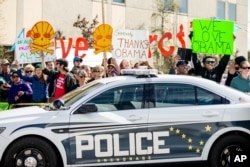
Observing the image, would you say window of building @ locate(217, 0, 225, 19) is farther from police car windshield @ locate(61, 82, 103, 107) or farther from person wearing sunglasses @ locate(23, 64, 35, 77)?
police car windshield @ locate(61, 82, 103, 107)

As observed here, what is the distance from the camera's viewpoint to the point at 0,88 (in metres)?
12.1

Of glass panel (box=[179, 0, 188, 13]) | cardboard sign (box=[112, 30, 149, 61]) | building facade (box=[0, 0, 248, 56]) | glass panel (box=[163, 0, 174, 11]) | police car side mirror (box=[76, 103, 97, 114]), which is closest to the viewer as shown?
police car side mirror (box=[76, 103, 97, 114])

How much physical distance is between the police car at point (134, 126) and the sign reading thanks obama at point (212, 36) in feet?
15.7

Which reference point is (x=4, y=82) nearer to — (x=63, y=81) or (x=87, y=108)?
(x=63, y=81)

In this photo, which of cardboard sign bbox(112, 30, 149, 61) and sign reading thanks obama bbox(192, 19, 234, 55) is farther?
cardboard sign bbox(112, 30, 149, 61)

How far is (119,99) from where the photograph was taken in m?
7.36

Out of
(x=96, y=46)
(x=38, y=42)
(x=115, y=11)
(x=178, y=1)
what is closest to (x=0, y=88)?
(x=38, y=42)

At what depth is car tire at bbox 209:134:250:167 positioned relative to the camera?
736cm

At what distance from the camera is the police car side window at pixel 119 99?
23.9ft

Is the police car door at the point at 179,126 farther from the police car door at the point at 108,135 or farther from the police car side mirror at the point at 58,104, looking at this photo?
the police car side mirror at the point at 58,104

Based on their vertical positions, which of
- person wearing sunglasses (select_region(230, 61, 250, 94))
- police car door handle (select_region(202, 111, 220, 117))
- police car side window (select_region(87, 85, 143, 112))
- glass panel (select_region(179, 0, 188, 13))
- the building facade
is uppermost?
glass panel (select_region(179, 0, 188, 13))

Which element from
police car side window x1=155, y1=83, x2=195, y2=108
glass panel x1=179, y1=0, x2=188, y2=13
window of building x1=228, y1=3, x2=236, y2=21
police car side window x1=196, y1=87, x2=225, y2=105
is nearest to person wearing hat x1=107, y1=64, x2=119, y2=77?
police car side window x1=155, y1=83, x2=195, y2=108

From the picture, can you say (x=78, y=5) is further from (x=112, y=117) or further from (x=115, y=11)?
(x=112, y=117)

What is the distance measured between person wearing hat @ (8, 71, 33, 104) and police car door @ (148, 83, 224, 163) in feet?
13.6
